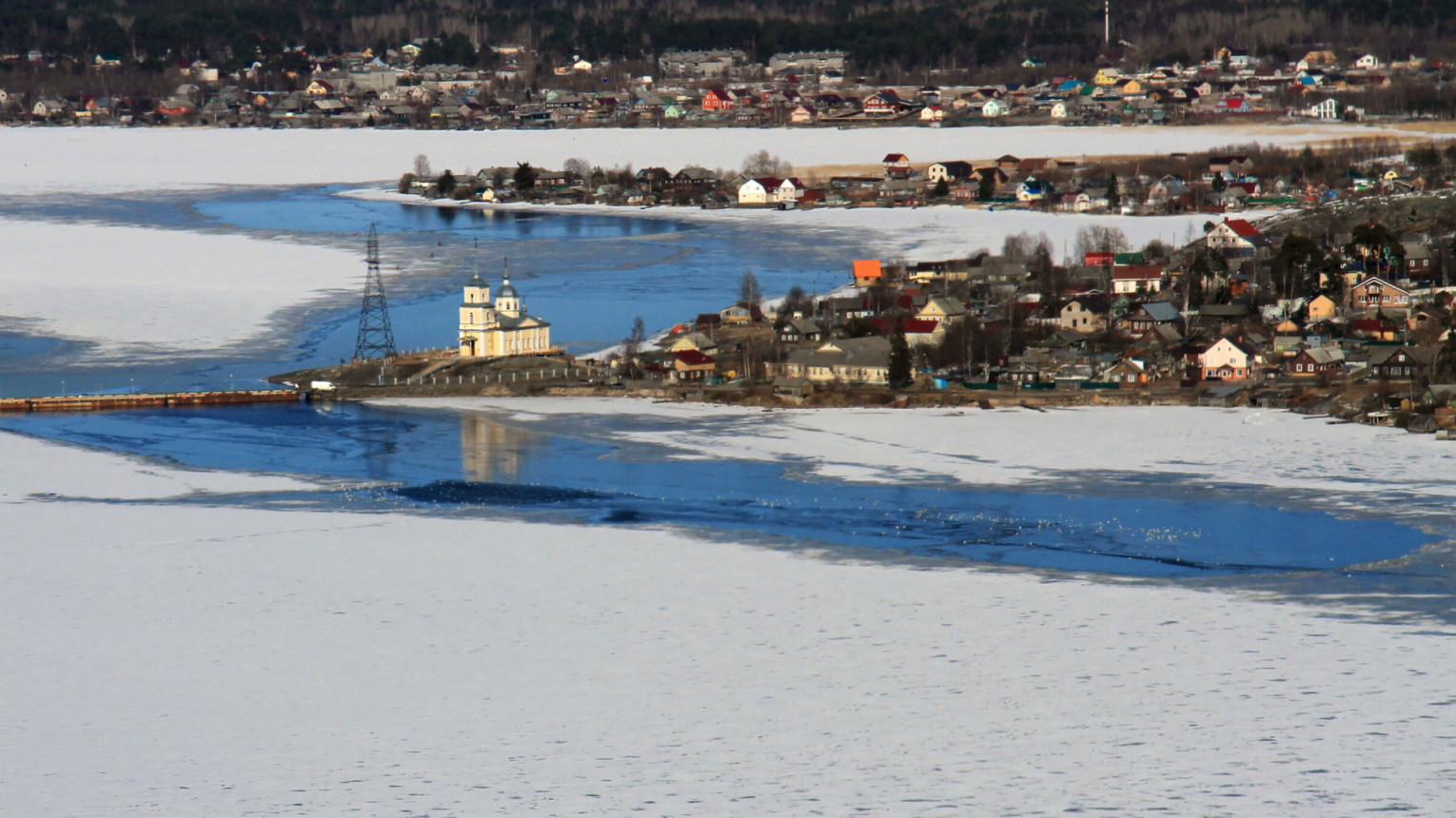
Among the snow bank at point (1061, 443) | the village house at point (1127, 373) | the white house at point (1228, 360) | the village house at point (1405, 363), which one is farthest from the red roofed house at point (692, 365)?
the village house at point (1405, 363)

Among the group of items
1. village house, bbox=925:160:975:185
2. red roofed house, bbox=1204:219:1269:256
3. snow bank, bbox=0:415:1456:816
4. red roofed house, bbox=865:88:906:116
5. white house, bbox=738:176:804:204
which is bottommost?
snow bank, bbox=0:415:1456:816

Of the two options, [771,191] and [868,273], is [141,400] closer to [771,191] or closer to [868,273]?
[868,273]

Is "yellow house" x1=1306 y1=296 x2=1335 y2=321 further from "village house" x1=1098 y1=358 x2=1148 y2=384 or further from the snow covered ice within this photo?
the snow covered ice

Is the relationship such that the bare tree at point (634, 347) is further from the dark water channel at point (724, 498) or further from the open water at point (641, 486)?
the dark water channel at point (724, 498)

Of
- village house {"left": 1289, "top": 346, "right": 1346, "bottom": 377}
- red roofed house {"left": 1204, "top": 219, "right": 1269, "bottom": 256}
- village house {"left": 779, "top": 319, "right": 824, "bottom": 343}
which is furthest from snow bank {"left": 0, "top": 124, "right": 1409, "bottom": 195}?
village house {"left": 1289, "top": 346, "right": 1346, "bottom": 377}

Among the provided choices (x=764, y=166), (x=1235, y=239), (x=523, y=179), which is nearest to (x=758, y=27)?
(x=764, y=166)
